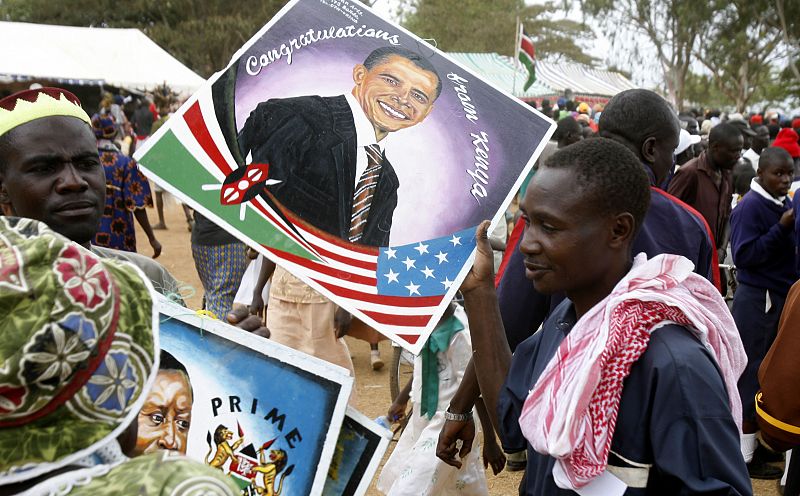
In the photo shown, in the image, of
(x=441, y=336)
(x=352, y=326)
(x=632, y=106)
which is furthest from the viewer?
(x=352, y=326)

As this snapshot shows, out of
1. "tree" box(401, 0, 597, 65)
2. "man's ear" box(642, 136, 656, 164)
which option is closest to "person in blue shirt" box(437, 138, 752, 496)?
"man's ear" box(642, 136, 656, 164)

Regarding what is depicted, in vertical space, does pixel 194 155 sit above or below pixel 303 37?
below

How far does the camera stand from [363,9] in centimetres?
282

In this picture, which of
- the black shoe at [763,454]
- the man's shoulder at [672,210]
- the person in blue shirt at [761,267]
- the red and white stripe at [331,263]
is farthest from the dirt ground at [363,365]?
the man's shoulder at [672,210]

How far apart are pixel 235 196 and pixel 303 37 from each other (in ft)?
1.97

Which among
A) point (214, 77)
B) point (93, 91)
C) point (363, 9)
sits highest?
point (363, 9)

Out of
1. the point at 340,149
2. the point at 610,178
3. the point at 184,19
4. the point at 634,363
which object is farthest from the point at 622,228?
the point at 184,19

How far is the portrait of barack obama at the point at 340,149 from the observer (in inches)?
103

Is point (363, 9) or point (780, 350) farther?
point (780, 350)

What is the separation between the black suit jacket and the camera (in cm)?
261

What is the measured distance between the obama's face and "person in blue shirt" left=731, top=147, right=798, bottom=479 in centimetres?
366

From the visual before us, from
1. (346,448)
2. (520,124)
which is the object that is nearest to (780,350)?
(520,124)

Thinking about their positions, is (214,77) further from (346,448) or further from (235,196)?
(346,448)

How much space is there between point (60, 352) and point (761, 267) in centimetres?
540
